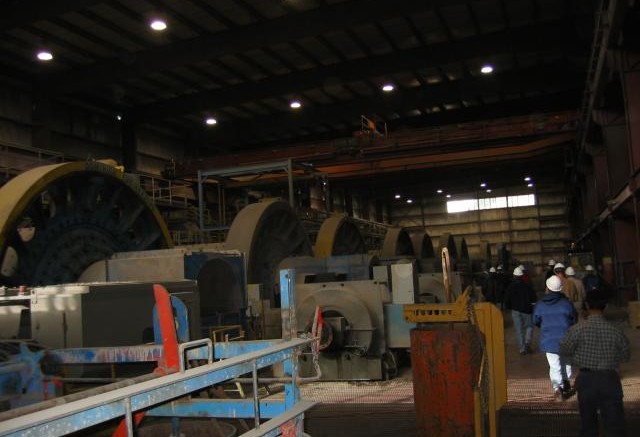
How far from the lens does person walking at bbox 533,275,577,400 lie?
6.95 meters

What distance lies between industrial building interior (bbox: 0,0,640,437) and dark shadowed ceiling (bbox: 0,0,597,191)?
0.08 meters

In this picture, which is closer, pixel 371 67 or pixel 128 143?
pixel 371 67

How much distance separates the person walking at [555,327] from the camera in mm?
6945

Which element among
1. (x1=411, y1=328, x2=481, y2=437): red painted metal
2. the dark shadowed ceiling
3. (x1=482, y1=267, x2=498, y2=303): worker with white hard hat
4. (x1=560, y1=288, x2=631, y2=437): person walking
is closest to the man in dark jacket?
(x1=411, y1=328, x2=481, y2=437): red painted metal

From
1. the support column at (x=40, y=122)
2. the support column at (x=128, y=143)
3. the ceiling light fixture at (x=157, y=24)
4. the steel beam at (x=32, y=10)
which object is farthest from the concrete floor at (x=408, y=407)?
the support column at (x=128, y=143)

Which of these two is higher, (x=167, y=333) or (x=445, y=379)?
(x=167, y=333)

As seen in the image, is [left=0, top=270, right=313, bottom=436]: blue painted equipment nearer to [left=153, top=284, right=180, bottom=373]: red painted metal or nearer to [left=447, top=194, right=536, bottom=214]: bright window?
[left=153, top=284, right=180, bottom=373]: red painted metal

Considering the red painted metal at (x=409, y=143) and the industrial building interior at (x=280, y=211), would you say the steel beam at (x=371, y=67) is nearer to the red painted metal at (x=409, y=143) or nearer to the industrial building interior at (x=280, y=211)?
the industrial building interior at (x=280, y=211)

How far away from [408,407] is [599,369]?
10.1 feet

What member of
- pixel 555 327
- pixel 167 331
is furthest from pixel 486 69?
pixel 167 331

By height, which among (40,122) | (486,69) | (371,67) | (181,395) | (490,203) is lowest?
(181,395)

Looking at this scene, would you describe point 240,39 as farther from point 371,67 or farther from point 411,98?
point 411,98

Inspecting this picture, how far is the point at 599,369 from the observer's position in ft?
14.4

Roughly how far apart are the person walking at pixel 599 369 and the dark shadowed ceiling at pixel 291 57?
41.2 feet
